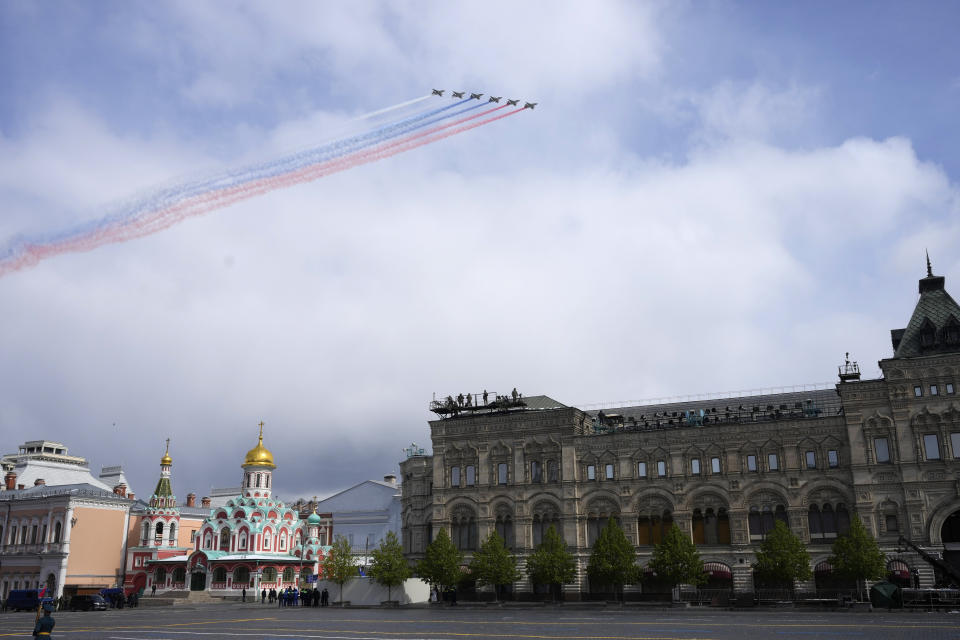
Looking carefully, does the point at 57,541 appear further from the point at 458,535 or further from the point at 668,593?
the point at 668,593

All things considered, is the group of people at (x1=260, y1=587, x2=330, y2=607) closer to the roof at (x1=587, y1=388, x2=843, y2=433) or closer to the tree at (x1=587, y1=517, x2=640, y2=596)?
the tree at (x1=587, y1=517, x2=640, y2=596)

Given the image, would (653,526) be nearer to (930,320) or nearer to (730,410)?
(730,410)

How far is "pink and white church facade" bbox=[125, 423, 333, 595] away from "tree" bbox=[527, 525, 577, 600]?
35.7 m

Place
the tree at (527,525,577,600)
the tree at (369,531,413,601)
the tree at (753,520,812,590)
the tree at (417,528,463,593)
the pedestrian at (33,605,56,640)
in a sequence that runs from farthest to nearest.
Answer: the tree at (369,531,413,601) < the tree at (417,528,463,593) < the tree at (527,525,577,600) < the tree at (753,520,812,590) < the pedestrian at (33,605,56,640)

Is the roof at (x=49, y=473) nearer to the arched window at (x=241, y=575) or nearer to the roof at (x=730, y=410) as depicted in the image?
the arched window at (x=241, y=575)

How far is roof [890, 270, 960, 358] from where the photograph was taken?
195 feet

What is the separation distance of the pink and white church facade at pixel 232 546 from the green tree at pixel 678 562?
4551 centimetres

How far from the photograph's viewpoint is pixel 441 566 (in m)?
65.1

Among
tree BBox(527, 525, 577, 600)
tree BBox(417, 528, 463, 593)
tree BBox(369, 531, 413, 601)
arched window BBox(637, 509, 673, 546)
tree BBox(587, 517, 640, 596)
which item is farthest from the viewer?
tree BBox(369, 531, 413, 601)

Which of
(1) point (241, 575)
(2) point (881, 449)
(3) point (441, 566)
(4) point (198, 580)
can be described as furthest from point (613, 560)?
(4) point (198, 580)

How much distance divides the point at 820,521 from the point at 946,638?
33409mm

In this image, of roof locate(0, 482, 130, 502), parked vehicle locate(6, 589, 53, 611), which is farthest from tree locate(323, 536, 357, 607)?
roof locate(0, 482, 130, 502)

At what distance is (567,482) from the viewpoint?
68.1m

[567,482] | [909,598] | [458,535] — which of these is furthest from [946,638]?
[458,535]
